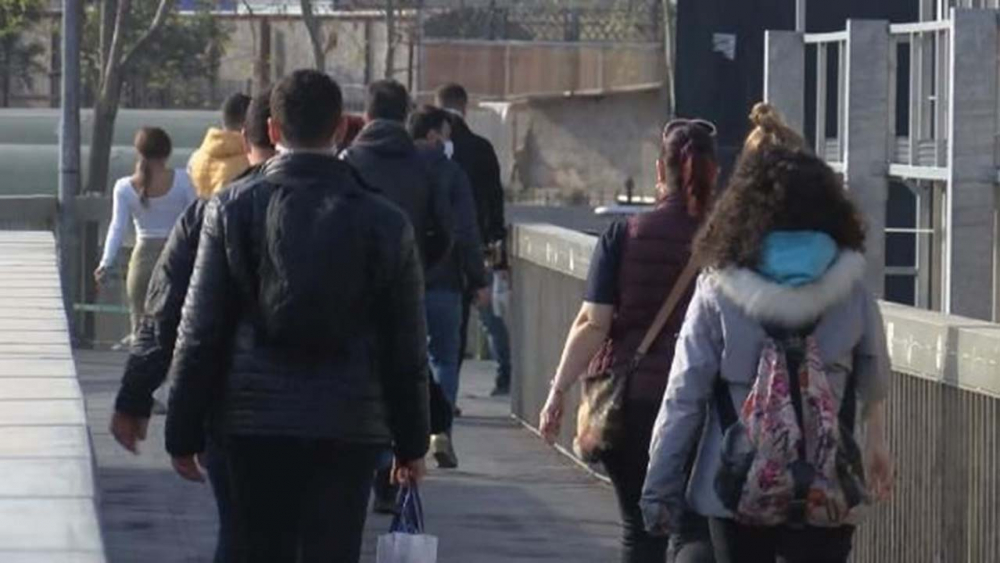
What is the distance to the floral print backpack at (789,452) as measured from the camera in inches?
244

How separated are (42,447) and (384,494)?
5.68 m

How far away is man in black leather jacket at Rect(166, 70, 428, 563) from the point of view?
6.50 metres

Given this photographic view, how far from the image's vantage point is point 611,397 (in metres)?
7.91

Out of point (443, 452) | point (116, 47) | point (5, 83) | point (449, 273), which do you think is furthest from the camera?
point (5, 83)

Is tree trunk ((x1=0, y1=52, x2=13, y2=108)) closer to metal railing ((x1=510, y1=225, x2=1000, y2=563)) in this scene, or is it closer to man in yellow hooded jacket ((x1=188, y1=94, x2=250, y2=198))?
man in yellow hooded jacket ((x1=188, y1=94, x2=250, y2=198))

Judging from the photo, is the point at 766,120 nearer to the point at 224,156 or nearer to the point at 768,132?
the point at 768,132

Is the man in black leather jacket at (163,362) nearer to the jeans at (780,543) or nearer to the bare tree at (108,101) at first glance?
the jeans at (780,543)

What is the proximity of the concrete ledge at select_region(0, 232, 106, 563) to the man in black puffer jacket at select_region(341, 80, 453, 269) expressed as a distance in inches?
62.7

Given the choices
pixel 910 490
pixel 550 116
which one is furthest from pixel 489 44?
pixel 910 490

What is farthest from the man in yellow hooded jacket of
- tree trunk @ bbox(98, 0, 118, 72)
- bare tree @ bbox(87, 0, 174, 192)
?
tree trunk @ bbox(98, 0, 118, 72)

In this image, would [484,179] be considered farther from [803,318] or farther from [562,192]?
[562,192]

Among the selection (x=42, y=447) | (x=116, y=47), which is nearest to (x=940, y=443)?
(x=42, y=447)

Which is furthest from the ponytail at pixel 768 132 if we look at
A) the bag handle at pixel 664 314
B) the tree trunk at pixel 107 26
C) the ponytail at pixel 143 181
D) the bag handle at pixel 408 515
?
the tree trunk at pixel 107 26

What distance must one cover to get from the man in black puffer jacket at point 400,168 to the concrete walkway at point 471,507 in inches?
46.6
